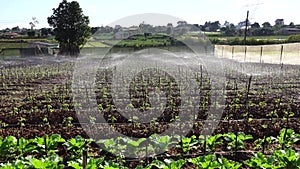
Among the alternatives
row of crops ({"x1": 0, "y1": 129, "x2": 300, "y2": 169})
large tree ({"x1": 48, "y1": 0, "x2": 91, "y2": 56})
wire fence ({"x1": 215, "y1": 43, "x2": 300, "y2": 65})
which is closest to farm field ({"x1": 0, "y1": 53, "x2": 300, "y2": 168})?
row of crops ({"x1": 0, "y1": 129, "x2": 300, "y2": 169})

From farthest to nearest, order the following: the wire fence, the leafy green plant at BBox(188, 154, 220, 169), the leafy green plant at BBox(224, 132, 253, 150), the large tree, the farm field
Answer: the large tree < the wire fence < the leafy green plant at BBox(224, 132, 253, 150) < the farm field < the leafy green plant at BBox(188, 154, 220, 169)

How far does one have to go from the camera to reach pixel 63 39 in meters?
26.7

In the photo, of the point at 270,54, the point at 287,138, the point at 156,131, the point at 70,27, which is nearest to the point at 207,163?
the point at 287,138

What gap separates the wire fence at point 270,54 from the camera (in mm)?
20409

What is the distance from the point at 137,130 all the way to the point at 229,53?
829 inches

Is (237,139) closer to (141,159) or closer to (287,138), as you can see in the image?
(287,138)

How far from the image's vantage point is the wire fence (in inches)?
804

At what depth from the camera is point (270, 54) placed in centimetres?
2331

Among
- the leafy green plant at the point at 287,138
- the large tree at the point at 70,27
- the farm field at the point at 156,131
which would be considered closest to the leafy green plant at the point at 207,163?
the farm field at the point at 156,131

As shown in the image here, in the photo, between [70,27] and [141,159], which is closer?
[141,159]

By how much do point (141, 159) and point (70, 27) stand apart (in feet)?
78.7

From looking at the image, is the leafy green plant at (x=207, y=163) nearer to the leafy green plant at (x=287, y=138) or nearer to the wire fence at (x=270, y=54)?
the leafy green plant at (x=287, y=138)

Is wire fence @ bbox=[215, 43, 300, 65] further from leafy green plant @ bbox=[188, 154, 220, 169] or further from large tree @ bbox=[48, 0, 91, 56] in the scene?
leafy green plant @ bbox=[188, 154, 220, 169]

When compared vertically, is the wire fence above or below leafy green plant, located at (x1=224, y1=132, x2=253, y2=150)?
above
